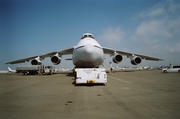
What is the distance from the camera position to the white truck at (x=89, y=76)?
31.0ft

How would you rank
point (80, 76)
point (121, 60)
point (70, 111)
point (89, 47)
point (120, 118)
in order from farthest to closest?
1. point (121, 60)
2. point (89, 47)
3. point (80, 76)
4. point (70, 111)
5. point (120, 118)

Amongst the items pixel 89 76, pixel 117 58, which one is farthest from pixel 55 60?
pixel 89 76

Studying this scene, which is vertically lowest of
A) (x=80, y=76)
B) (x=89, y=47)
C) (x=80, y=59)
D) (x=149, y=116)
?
(x=149, y=116)

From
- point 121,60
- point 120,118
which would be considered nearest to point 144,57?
point 121,60

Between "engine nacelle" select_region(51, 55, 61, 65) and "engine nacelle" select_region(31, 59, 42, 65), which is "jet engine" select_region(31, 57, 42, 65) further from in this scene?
"engine nacelle" select_region(51, 55, 61, 65)

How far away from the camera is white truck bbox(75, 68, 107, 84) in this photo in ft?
31.0

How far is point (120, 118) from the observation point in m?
3.48

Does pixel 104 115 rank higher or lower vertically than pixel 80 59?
lower

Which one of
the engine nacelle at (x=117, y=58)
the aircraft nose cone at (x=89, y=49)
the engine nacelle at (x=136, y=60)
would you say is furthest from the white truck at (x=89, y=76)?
the engine nacelle at (x=136, y=60)

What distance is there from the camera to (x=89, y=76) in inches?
373

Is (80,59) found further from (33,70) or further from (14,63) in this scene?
(14,63)

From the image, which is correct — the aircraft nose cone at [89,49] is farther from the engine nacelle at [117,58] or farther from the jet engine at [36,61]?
the jet engine at [36,61]

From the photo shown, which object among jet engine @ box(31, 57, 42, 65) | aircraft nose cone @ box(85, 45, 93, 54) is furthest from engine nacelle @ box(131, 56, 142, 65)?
jet engine @ box(31, 57, 42, 65)

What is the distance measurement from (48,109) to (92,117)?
4.74ft
